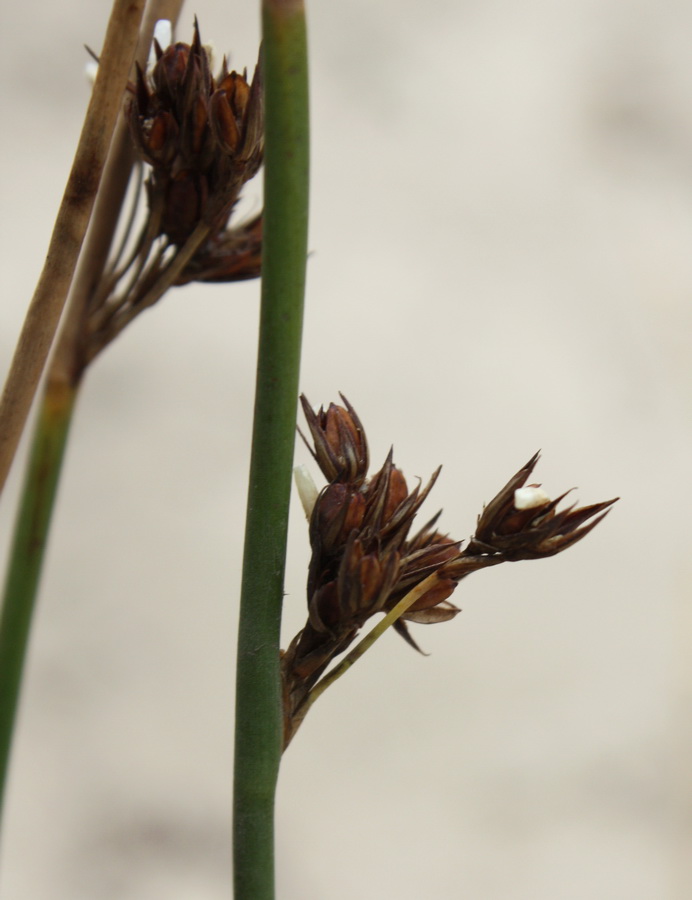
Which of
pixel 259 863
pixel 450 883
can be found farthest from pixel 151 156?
pixel 450 883

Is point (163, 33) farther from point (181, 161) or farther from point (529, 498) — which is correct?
point (529, 498)

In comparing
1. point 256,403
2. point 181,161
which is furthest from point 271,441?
point 181,161

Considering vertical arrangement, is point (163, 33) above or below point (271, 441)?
above

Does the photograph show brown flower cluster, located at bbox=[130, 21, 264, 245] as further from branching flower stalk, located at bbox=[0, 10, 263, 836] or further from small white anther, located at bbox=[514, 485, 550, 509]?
small white anther, located at bbox=[514, 485, 550, 509]

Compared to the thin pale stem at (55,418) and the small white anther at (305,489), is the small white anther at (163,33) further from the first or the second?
the small white anther at (305,489)

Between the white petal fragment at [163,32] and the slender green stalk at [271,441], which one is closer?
the slender green stalk at [271,441]

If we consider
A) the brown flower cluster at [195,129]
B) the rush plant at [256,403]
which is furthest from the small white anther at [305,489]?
the brown flower cluster at [195,129]

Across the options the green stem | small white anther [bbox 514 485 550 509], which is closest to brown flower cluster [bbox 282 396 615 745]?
small white anther [bbox 514 485 550 509]
